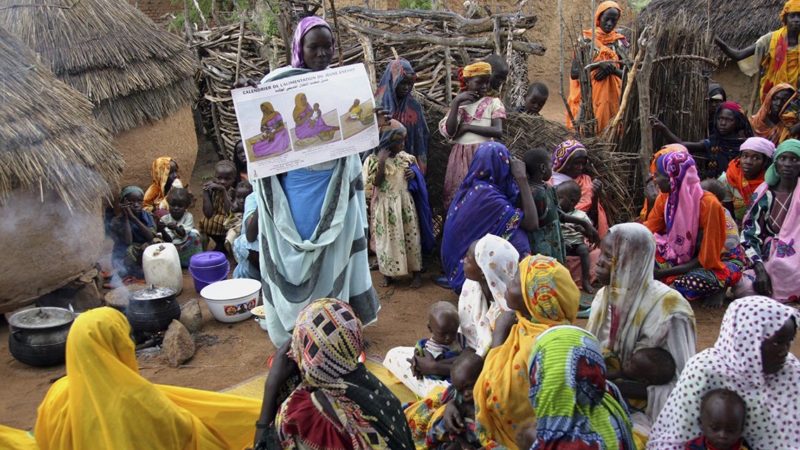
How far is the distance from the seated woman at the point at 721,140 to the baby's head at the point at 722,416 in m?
5.16

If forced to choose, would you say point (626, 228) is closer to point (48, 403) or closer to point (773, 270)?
point (48, 403)

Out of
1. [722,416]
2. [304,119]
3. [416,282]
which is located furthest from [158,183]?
[722,416]

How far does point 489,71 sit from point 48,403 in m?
4.60

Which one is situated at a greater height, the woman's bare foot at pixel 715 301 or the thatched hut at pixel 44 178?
the thatched hut at pixel 44 178

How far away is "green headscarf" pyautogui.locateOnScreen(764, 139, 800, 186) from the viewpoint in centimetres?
575

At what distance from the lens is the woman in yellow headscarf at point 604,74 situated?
8477mm

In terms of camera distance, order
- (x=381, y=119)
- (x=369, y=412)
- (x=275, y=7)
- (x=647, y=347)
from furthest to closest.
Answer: (x=275, y=7)
(x=381, y=119)
(x=647, y=347)
(x=369, y=412)

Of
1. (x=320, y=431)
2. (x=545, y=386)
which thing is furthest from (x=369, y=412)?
(x=545, y=386)

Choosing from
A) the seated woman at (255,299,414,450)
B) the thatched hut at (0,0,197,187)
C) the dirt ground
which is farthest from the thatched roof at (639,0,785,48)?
the seated woman at (255,299,414,450)

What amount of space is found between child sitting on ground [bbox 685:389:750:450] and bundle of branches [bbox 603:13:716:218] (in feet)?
16.2

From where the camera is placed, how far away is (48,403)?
3062 mm

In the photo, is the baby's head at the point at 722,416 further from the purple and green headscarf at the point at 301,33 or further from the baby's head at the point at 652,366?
the purple and green headscarf at the point at 301,33

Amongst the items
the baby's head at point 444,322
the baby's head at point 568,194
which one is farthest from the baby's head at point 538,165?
the baby's head at point 444,322

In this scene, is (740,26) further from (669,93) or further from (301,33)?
(301,33)
